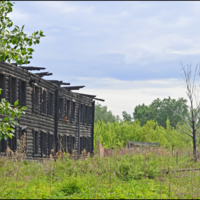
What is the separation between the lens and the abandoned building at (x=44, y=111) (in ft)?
61.7

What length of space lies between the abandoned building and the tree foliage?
4979 cm

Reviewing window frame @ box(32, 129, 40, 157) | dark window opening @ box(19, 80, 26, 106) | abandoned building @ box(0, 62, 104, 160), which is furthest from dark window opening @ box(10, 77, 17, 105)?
window frame @ box(32, 129, 40, 157)

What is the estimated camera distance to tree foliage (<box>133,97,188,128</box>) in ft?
266

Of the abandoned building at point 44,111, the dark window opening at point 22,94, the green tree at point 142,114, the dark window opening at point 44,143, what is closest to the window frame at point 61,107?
the abandoned building at point 44,111

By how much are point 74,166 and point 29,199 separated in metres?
5.12

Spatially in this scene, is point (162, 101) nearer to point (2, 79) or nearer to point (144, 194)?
point (2, 79)

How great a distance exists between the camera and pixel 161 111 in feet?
292

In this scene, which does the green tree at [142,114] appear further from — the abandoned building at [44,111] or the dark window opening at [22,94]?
the dark window opening at [22,94]

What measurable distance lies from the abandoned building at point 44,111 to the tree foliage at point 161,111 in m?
49.8

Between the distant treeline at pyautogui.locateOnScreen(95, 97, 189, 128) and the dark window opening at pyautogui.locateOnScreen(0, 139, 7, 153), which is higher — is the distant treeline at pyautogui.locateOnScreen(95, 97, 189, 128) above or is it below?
above

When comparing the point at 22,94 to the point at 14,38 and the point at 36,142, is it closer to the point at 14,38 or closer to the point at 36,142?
the point at 36,142

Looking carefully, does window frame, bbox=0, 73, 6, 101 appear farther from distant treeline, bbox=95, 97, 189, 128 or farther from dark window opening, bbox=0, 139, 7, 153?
distant treeline, bbox=95, 97, 189, 128

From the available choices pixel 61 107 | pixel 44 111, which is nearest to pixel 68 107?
pixel 61 107

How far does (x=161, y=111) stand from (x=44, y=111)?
68667mm
